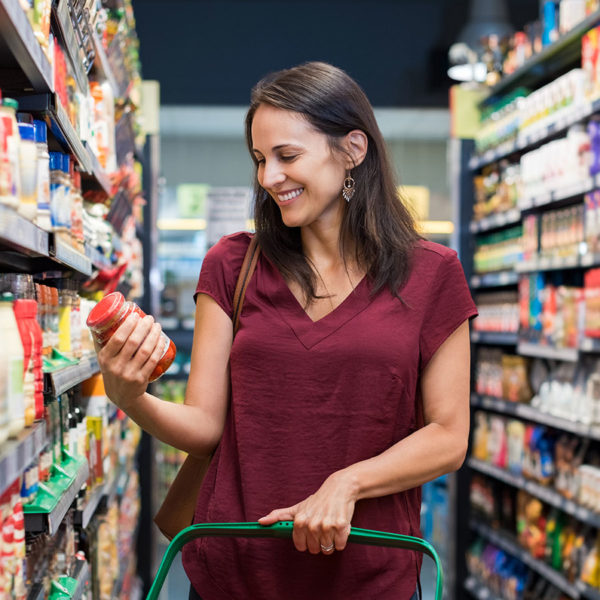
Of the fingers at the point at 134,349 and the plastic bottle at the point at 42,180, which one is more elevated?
the plastic bottle at the point at 42,180

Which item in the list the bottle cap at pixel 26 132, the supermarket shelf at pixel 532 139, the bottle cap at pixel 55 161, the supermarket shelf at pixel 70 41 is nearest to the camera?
the bottle cap at pixel 26 132

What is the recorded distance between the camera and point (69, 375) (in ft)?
6.76

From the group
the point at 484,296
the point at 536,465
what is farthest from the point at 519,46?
the point at 536,465

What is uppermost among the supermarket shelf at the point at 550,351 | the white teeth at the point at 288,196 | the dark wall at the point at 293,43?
the dark wall at the point at 293,43

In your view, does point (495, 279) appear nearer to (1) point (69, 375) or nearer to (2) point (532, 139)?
(2) point (532, 139)

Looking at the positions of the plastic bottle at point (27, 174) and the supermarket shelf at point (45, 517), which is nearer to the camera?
the plastic bottle at point (27, 174)

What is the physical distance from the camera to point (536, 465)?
4379mm

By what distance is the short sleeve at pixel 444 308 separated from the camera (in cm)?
180

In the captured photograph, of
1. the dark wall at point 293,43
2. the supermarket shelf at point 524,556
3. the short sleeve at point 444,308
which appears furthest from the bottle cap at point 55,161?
the dark wall at point 293,43

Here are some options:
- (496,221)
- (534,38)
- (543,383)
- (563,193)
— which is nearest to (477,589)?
(543,383)

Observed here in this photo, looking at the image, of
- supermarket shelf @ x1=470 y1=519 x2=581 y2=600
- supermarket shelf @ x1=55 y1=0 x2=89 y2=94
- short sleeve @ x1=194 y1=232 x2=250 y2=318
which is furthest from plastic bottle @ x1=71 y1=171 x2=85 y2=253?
supermarket shelf @ x1=470 y1=519 x2=581 y2=600

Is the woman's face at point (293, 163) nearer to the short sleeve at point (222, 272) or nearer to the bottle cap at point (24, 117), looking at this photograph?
the short sleeve at point (222, 272)

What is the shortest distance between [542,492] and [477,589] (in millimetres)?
1376

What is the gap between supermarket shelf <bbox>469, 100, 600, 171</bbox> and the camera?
378cm
